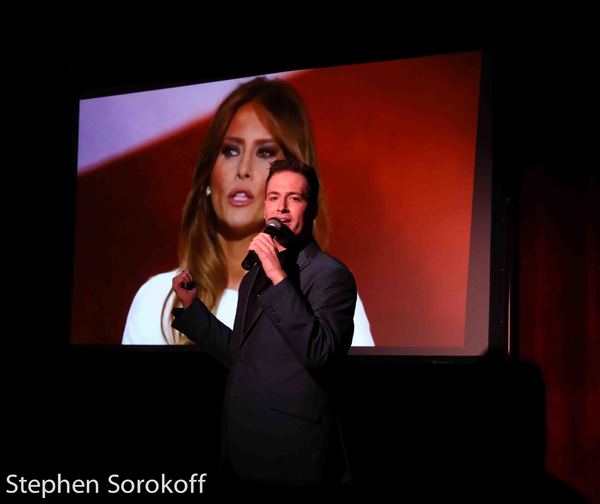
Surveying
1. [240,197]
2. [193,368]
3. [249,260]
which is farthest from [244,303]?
[193,368]

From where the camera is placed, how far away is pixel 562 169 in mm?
2680

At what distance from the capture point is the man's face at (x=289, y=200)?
1952mm

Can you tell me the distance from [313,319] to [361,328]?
1236 mm

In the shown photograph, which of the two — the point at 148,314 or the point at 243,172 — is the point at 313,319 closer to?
the point at 243,172

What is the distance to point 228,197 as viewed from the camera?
321 centimetres

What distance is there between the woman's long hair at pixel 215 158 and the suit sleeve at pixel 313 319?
1.26 meters

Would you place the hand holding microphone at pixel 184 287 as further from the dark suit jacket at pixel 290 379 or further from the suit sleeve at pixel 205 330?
the dark suit jacket at pixel 290 379

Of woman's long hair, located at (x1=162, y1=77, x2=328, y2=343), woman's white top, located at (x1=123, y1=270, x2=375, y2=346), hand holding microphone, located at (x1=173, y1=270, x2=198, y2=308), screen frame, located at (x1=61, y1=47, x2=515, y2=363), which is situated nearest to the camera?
hand holding microphone, located at (x1=173, y1=270, x2=198, y2=308)

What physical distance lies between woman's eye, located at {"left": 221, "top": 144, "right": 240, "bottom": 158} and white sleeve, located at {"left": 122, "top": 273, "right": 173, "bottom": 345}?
0.62 meters

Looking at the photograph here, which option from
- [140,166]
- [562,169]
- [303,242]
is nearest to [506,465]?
[562,169]

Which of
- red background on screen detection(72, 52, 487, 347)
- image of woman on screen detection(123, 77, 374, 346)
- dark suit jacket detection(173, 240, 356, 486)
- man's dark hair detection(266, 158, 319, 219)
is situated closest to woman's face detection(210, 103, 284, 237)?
image of woman on screen detection(123, 77, 374, 346)

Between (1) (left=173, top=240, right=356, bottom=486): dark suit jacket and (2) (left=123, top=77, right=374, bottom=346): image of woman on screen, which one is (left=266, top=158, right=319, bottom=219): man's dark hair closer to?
(1) (left=173, top=240, right=356, bottom=486): dark suit jacket

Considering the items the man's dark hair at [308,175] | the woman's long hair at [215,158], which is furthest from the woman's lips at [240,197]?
the man's dark hair at [308,175]

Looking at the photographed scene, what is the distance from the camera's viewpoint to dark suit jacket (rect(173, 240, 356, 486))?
5.52 feet
